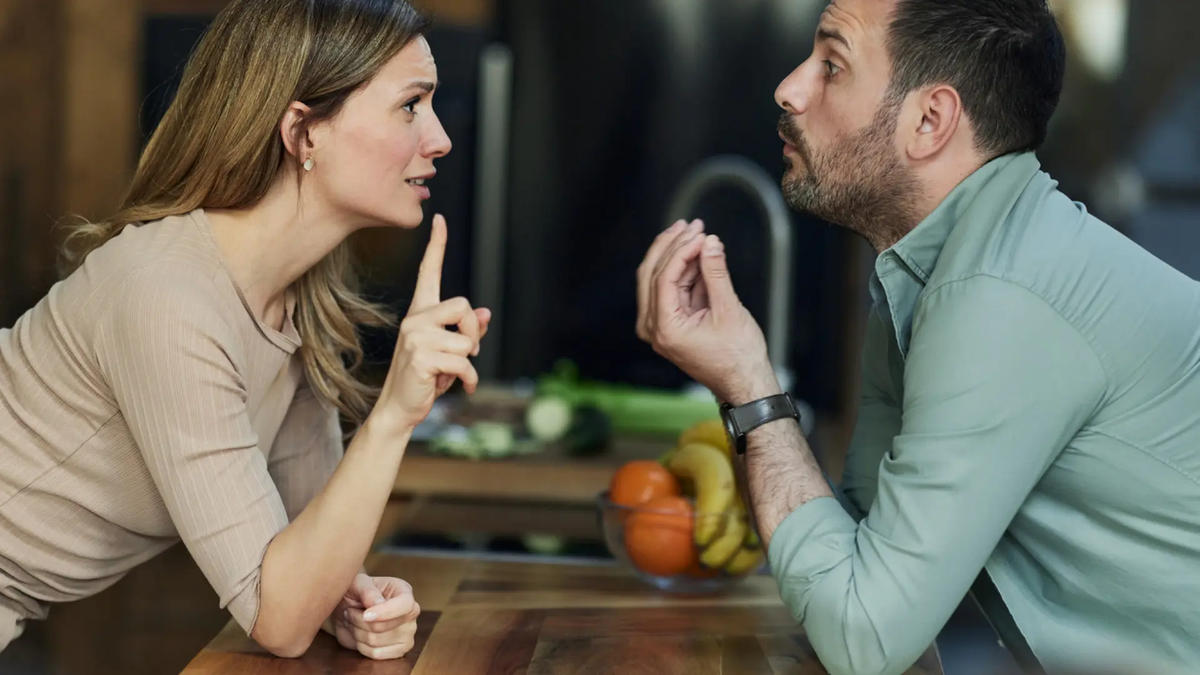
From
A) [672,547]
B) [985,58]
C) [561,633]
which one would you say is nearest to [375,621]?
[561,633]

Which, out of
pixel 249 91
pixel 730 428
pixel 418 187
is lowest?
pixel 730 428

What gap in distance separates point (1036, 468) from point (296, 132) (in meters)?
0.88

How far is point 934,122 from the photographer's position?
1469mm

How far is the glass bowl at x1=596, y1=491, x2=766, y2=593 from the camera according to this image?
160cm

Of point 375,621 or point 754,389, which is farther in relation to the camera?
point 754,389

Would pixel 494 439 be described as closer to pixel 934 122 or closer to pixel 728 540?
pixel 728 540

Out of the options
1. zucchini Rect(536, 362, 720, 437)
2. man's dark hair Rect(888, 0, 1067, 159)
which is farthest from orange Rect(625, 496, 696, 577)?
zucchini Rect(536, 362, 720, 437)

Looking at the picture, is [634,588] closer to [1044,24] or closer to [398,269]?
[1044,24]

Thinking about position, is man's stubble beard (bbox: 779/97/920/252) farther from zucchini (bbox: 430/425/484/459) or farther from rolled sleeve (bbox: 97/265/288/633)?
zucchini (bbox: 430/425/484/459)

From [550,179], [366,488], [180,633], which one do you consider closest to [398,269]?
[550,179]

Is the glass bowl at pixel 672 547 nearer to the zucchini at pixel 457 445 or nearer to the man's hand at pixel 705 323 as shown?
the man's hand at pixel 705 323

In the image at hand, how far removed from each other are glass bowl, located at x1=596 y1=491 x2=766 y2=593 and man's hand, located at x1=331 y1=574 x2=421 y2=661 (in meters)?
0.33

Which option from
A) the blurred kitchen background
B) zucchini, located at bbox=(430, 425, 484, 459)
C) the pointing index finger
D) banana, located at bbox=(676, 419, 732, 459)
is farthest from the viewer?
the blurred kitchen background

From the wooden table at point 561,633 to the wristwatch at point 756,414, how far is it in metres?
0.22
